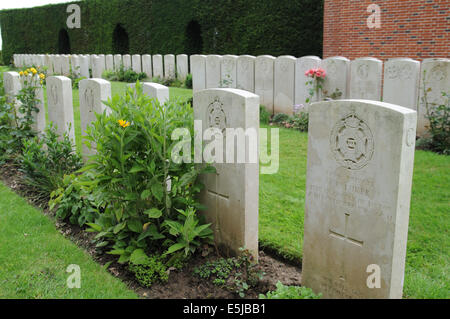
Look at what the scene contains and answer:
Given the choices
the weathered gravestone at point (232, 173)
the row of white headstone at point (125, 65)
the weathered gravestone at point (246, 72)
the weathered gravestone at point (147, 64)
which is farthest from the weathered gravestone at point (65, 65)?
the weathered gravestone at point (232, 173)

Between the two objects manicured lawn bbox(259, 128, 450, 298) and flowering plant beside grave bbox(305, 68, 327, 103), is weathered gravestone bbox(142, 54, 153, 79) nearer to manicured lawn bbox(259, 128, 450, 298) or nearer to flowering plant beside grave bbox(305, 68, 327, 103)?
flowering plant beside grave bbox(305, 68, 327, 103)

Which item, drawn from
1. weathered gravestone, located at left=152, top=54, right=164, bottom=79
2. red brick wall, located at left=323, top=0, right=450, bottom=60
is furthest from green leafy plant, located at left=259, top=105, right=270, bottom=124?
weathered gravestone, located at left=152, top=54, right=164, bottom=79

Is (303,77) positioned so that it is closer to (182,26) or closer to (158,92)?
(158,92)

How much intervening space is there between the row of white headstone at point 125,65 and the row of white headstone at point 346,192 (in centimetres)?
1095

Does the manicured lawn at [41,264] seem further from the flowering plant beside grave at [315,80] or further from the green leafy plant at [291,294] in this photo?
the flowering plant beside grave at [315,80]

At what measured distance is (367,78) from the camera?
7.29 m

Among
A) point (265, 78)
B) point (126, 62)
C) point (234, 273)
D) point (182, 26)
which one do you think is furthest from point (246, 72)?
point (182, 26)

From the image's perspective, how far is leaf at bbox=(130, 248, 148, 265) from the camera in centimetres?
323

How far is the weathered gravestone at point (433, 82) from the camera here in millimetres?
6532

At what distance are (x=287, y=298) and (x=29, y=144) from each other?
3881mm

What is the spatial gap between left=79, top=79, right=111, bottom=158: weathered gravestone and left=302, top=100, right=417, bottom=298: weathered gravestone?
2.74 m

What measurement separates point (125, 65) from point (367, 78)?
36.2 feet
